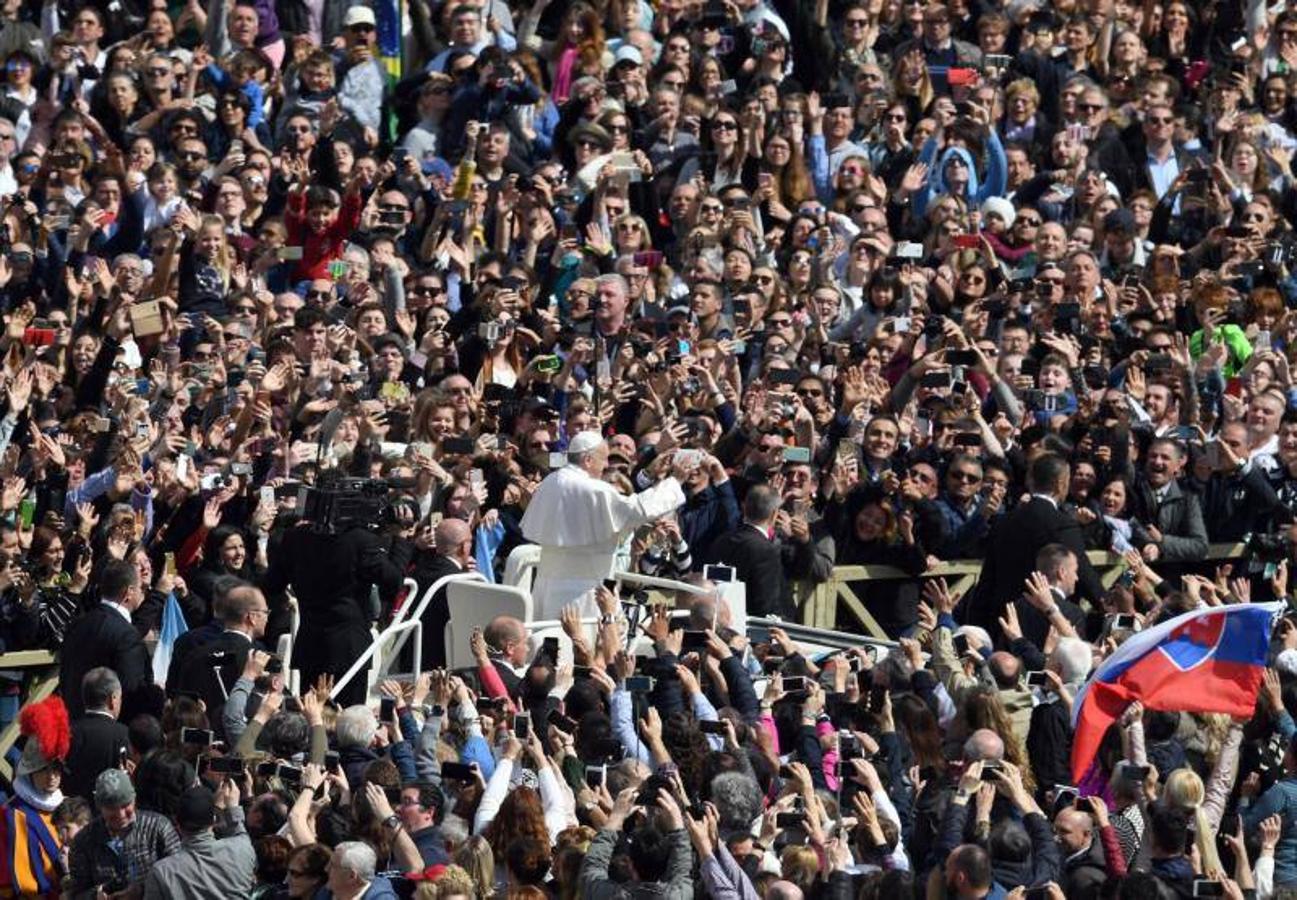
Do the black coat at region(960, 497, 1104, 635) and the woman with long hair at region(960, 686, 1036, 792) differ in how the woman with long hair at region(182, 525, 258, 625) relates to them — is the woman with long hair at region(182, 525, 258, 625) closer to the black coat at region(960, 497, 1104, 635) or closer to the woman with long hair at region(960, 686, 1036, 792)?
the black coat at region(960, 497, 1104, 635)

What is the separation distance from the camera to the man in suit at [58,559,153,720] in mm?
22609

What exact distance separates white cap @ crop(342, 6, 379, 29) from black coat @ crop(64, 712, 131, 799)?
32.7 feet

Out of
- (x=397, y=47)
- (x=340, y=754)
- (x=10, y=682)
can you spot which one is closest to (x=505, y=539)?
(x=10, y=682)

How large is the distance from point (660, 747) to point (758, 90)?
1080 centimetres

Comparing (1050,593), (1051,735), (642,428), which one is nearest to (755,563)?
(1050,593)

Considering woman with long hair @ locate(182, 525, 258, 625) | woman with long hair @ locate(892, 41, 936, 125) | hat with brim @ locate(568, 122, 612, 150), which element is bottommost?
woman with long hair @ locate(182, 525, 258, 625)

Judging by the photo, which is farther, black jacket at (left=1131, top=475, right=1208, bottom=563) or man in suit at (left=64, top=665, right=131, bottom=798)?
black jacket at (left=1131, top=475, right=1208, bottom=563)

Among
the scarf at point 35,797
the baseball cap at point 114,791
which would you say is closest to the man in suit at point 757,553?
the scarf at point 35,797

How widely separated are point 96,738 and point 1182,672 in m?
5.16

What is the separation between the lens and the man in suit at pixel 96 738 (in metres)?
21.3

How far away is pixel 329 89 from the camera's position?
2997 centimetres

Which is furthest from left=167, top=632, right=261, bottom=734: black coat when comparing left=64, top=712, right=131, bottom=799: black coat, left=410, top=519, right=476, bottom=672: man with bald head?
left=410, top=519, right=476, bottom=672: man with bald head

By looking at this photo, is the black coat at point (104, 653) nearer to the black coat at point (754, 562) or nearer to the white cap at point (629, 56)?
the black coat at point (754, 562)

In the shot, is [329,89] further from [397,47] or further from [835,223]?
[835,223]
